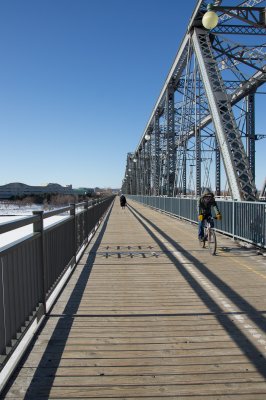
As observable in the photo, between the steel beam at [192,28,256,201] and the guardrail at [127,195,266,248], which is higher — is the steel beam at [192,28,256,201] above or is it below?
above

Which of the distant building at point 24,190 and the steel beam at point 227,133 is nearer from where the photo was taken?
the steel beam at point 227,133

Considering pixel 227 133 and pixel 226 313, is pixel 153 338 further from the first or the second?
pixel 227 133

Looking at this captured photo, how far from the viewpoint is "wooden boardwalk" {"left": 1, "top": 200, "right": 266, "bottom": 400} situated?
312cm

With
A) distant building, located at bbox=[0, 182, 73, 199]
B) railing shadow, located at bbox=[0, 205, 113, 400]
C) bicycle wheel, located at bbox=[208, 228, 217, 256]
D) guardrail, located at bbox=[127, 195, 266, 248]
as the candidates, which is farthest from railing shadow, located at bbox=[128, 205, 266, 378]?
distant building, located at bbox=[0, 182, 73, 199]

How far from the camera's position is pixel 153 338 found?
4125 millimetres

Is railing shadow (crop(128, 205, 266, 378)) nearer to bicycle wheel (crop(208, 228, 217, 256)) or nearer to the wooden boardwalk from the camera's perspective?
the wooden boardwalk

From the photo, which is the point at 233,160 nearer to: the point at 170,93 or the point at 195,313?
the point at 195,313

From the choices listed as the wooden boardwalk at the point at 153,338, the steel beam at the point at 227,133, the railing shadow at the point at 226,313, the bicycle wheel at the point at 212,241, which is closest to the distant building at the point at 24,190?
the steel beam at the point at 227,133

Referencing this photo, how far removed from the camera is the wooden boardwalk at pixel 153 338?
3123 millimetres

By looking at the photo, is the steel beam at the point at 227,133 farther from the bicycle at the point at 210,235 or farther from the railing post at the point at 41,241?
the railing post at the point at 41,241

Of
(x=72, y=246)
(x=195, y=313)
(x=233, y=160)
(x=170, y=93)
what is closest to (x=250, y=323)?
(x=195, y=313)

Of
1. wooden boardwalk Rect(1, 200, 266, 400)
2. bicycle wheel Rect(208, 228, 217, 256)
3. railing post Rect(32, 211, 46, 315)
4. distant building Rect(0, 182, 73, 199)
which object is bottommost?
wooden boardwalk Rect(1, 200, 266, 400)

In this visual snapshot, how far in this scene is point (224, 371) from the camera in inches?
133

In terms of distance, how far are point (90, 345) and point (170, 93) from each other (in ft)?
111
